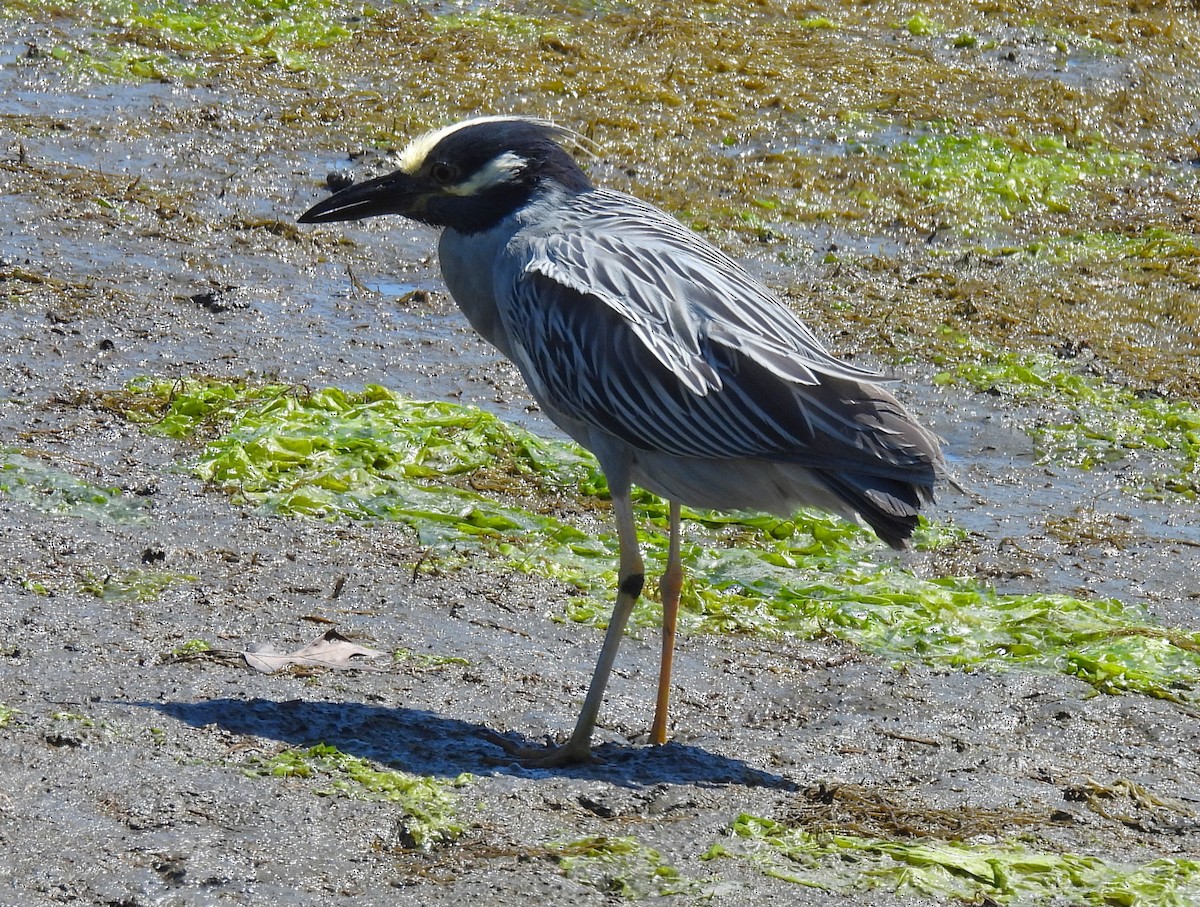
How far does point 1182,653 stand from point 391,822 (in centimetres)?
344

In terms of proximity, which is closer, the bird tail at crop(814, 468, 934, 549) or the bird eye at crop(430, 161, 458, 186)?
the bird tail at crop(814, 468, 934, 549)

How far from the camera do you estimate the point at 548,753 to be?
4930 millimetres

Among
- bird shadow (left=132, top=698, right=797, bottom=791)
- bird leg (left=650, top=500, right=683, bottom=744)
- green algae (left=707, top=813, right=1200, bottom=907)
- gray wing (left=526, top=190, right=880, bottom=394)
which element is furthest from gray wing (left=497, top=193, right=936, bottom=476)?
green algae (left=707, top=813, right=1200, bottom=907)

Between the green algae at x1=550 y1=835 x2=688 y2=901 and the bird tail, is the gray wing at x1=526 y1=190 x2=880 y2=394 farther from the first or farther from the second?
the green algae at x1=550 y1=835 x2=688 y2=901

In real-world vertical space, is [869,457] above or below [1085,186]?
below

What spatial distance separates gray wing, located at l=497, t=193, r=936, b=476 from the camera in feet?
16.5

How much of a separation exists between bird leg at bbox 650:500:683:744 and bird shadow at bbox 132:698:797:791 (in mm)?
100

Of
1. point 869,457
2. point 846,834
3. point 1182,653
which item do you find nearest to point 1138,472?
point 1182,653

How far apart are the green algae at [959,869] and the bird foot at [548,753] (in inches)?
25.2

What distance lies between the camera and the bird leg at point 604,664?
4.94m

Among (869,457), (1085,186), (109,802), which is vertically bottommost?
(109,802)

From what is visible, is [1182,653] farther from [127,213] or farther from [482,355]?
[127,213]

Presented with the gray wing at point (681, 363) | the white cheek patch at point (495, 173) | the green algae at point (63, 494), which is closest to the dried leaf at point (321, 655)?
the gray wing at point (681, 363)

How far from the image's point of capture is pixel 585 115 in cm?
1230
